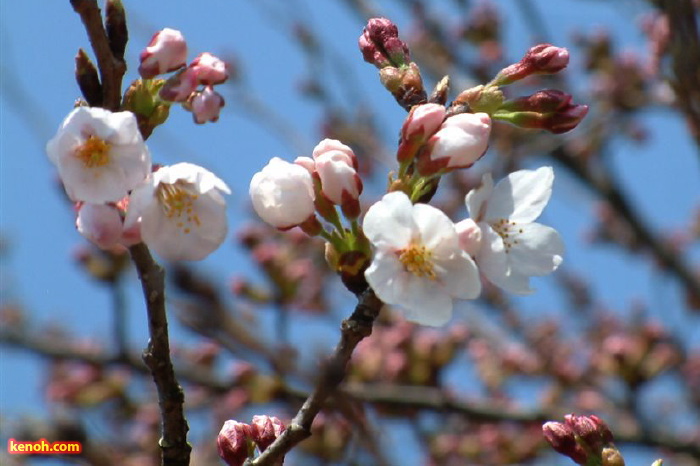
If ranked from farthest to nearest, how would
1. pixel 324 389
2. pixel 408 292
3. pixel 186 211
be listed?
pixel 186 211, pixel 408 292, pixel 324 389

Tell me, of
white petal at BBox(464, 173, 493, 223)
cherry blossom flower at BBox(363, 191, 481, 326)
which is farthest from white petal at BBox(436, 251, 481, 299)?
white petal at BBox(464, 173, 493, 223)

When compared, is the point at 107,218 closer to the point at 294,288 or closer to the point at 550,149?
the point at 294,288

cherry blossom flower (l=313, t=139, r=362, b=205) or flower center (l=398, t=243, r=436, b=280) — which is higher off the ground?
cherry blossom flower (l=313, t=139, r=362, b=205)

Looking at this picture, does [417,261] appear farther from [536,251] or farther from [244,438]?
[244,438]

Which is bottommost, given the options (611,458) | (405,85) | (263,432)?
(611,458)

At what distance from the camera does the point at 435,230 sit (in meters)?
1.37

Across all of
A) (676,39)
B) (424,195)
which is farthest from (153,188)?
(676,39)

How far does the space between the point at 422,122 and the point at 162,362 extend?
1.89 feet

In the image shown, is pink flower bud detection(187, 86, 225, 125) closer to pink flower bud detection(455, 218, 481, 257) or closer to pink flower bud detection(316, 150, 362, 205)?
pink flower bud detection(316, 150, 362, 205)

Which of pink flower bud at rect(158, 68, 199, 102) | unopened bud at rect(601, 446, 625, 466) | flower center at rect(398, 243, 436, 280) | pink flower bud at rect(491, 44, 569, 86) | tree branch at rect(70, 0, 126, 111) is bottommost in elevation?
unopened bud at rect(601, 446, 625, 466)

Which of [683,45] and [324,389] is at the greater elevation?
[683,45]

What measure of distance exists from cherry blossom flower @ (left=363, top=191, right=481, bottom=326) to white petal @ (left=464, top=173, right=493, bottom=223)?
125 millimetres

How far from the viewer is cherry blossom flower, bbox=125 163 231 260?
4.54 feet


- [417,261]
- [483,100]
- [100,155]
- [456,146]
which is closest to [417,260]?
[417,261]
